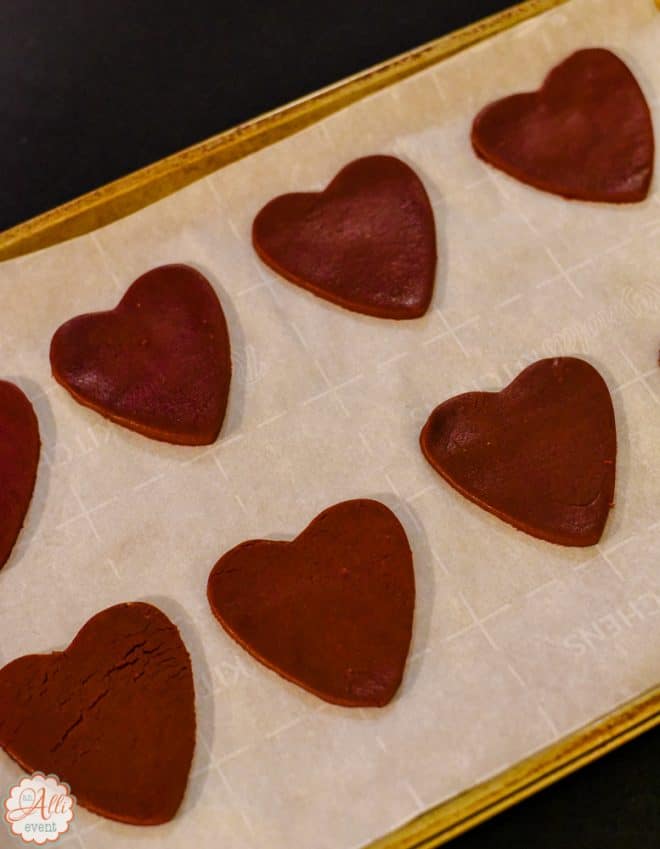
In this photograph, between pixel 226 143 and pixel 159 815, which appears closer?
pixel 159 815

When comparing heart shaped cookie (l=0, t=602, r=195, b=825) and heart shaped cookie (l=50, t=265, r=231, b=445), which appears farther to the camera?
heart shaped cookie (l=50, t=265, r=231, b=445)

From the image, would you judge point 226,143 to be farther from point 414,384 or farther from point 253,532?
point 253,532

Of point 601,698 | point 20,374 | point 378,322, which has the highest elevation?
point 20,374

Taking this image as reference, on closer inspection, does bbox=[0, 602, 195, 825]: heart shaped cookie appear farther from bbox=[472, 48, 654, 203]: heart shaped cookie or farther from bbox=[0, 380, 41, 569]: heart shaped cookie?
bbox=[472, 48, 654, 203]: heart shaped cookie

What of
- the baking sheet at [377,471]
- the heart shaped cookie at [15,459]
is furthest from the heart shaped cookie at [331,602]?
the heart shaped cookie at [15,459]

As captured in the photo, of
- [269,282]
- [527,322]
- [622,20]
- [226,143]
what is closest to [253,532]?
[269,282]

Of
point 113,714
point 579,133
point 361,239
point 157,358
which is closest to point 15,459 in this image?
point 157,358

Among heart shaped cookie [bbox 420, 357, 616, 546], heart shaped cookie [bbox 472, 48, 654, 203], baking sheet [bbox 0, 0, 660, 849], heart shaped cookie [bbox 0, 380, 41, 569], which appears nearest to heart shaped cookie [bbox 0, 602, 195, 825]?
baking sheet [bbox 0, 0, 660, 849]
